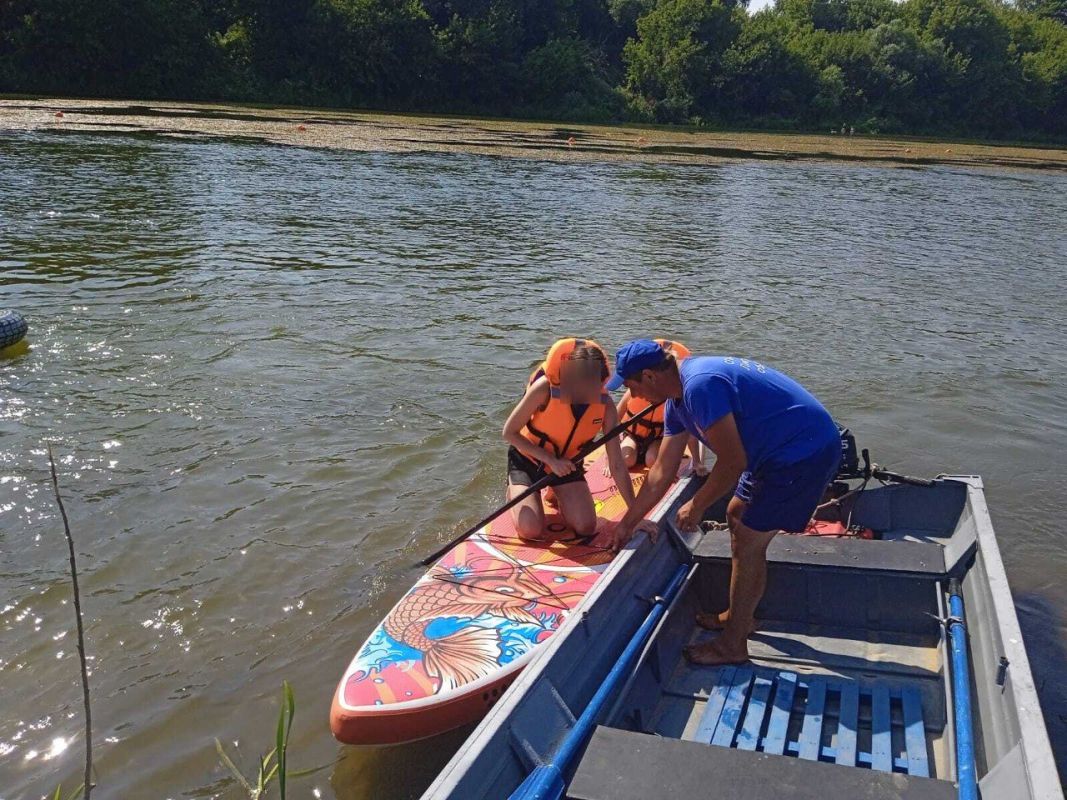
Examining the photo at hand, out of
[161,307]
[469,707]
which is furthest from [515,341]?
[469,707]

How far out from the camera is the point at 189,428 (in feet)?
26.1

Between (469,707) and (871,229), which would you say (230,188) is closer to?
(871,229)

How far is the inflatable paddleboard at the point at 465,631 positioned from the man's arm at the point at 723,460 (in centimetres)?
87

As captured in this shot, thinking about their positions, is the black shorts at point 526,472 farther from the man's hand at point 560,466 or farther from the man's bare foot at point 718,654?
the man's bare foot at point 718,654

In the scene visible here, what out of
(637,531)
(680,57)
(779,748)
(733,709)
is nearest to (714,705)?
(733,709)

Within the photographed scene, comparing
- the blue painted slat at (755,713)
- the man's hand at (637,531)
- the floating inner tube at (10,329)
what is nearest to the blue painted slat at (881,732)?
the blue painted slat at (755,713)

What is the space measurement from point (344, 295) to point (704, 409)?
29.2ft

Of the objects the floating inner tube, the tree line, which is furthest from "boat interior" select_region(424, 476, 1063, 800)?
the tree line

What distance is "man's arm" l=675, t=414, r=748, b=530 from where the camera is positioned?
160 inches

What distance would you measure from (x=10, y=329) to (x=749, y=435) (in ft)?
25.9

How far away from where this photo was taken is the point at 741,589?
449 centimetres

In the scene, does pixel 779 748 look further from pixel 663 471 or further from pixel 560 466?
pixel 560 466

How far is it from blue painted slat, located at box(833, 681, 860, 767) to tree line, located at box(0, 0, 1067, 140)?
162ft

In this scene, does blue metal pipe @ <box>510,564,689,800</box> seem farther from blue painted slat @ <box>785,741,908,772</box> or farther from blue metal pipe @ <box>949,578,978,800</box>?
blue metal pipe @ <box>949,578,978,800</box>
